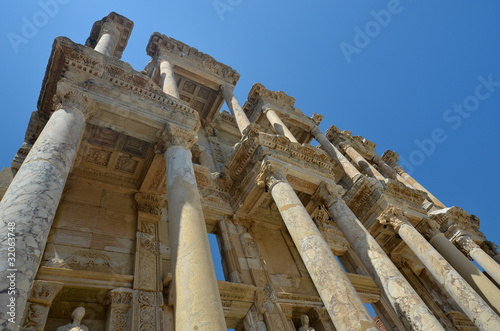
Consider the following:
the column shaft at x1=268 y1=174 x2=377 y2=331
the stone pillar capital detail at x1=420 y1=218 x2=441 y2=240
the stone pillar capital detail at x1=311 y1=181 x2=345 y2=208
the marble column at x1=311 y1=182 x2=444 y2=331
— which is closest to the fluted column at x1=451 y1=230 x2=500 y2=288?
the stone pillar capital detail at x1=420 y1=218 x2=441 y2=240

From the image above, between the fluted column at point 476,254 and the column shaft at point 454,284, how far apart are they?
4129mm

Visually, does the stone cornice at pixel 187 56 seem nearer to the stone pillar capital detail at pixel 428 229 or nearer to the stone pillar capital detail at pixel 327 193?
the stone pillar capital detail at pixel 327 193

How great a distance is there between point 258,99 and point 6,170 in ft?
45.2

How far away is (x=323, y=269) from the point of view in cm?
801

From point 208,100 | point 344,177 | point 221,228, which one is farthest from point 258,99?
point 221,228

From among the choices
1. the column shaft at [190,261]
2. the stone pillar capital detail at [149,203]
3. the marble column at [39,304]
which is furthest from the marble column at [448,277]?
the marble column at [39,304]

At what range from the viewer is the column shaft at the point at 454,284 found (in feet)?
29.7

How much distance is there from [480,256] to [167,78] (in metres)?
16.1

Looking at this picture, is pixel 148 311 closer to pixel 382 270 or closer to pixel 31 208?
pixel 31 208

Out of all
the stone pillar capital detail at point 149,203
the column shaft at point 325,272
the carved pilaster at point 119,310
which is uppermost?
the column shaft at point 325,272

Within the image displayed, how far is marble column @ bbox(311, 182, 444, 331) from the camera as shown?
25.4ft

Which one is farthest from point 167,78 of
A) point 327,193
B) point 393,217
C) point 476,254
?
point 476,254

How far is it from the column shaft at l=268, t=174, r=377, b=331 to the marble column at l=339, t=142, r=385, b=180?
9358mm

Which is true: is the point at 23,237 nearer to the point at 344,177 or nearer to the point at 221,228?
the point at 221,228
